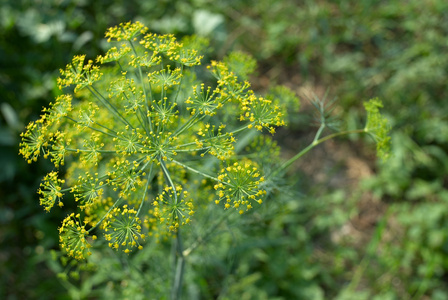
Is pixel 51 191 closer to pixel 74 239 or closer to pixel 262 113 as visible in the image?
pixel 74 239

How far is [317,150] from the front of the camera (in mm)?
5066

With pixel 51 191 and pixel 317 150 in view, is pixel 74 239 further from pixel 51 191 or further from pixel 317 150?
pixel 317 150

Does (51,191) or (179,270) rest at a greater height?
(51,191)

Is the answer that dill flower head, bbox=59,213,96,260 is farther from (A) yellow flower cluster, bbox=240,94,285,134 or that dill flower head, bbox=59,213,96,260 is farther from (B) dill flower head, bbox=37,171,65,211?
(A) yellow flower cluster, bbox=240,94,285,134

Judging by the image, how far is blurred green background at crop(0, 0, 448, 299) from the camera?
395 cm

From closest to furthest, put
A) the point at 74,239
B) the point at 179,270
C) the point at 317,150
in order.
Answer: the point at 74,239, the point at 179,270, the point at 317,150

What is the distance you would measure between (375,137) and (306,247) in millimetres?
2261

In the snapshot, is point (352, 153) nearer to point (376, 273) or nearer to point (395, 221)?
point (395, 221)

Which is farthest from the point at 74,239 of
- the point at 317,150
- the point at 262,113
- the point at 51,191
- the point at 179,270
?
the point at 317,150

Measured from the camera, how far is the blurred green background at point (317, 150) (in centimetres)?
395

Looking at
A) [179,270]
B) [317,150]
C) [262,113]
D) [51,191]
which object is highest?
[51,191]

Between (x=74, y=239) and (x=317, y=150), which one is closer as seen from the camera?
(x=74, y=239)

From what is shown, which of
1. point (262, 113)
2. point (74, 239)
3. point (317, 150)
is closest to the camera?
point (74, 239)

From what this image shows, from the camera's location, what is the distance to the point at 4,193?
423cm
